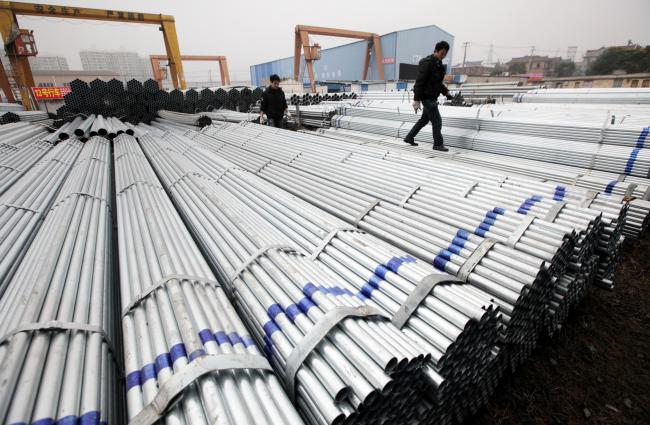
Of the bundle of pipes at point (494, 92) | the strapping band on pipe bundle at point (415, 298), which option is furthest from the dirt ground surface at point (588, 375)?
the bundle of pipes at point (494, 92)

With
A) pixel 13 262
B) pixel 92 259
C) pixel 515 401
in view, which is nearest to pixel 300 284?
pixel 92 259

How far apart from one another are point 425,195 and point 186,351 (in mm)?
2710

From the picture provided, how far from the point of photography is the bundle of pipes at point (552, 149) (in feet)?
14.1

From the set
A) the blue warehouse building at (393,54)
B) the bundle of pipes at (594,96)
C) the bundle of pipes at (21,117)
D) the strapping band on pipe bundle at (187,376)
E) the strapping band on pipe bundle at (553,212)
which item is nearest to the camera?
the strapping band on pipe bundle at (187,376)

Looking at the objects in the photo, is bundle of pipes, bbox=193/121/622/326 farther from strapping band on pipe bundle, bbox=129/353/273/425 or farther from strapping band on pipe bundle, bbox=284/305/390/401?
strapping band on pipe bundle, bbox=129/353/273/425

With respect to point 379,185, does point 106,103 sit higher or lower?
higher

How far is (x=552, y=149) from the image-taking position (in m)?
5.02

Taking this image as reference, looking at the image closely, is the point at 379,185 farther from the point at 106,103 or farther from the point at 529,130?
the point at 106,103

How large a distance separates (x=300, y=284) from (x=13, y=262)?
2597mm

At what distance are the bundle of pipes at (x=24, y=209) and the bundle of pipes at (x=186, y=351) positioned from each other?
3.64 feet

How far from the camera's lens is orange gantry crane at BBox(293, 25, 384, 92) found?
21734mm

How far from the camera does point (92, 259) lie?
91.1 inches

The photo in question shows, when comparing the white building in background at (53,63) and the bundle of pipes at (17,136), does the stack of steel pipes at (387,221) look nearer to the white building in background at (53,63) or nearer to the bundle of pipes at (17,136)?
the bundle of pipes at (17,136)

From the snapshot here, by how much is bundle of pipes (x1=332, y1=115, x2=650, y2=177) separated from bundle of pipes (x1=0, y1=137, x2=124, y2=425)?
244 inches
